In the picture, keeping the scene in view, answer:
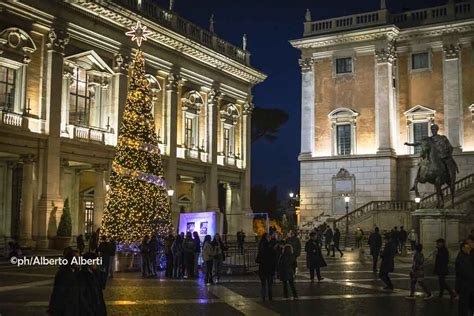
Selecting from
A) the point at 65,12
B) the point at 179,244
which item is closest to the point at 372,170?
the point at 65,12

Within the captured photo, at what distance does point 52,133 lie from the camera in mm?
33656

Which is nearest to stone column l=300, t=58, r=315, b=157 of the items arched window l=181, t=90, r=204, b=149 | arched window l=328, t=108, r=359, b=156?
arched window l=328, t=108, r=359, b=156

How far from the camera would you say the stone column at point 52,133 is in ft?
107

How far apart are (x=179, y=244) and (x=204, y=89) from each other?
2683cm

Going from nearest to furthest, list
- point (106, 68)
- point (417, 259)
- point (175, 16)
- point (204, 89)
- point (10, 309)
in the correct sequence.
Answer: point (10, 309) < point (417, 259) < point (106, 68) < point (175, 16) < point (204, 89)

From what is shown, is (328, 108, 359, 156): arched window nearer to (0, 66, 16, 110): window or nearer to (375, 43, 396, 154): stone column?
(375, 43, 396, 154): stone column

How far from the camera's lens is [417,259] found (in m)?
16.5

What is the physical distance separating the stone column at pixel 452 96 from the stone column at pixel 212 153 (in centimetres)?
1687

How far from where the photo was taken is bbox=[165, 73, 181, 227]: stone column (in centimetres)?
4344

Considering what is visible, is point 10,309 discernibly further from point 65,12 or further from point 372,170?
point 372,170

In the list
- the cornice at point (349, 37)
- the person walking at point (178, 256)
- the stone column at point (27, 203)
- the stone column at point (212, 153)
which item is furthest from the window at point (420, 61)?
the person walking at point (178, 256)

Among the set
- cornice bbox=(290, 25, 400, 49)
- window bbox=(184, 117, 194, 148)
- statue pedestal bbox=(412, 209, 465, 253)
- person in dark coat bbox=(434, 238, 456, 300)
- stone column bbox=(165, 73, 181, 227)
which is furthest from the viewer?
cornice bbox=(290, 25, 400, 49)

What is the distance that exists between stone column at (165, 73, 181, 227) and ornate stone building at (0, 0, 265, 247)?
0.09 meters

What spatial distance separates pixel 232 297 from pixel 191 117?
102 ft
